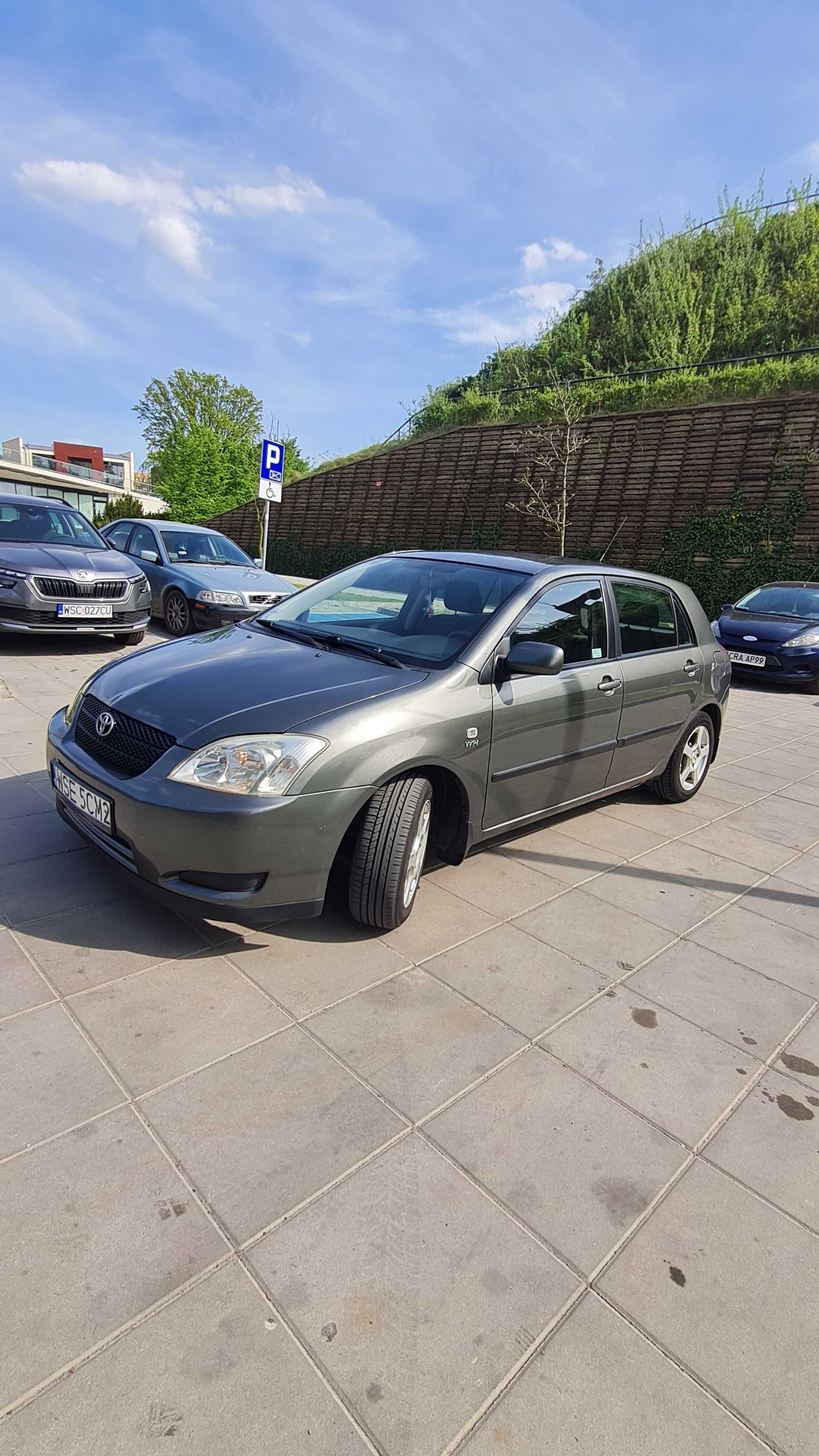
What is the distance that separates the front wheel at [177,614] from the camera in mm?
8914

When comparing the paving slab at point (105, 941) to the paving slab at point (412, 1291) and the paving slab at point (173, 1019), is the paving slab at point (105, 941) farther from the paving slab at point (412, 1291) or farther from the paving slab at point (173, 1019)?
the paving slab at point (412, 1291)

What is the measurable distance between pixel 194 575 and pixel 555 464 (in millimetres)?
13086

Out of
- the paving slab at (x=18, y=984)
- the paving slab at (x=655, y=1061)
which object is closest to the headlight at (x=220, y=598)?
the paving slab at (x=18, y=984)

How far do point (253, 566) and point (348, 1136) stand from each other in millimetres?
9069

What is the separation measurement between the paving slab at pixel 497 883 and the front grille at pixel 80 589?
17.6 ft

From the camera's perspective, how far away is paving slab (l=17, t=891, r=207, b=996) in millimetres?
2545

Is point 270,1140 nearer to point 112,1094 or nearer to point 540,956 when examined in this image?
point 112,1094

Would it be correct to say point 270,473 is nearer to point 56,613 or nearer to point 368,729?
point 56,613

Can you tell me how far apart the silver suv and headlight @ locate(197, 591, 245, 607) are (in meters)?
0.81

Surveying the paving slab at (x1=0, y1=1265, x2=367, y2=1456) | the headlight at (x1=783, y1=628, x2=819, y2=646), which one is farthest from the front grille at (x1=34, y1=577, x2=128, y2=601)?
the headlight at (x1=783, y1=628, x2=819, y2=646)

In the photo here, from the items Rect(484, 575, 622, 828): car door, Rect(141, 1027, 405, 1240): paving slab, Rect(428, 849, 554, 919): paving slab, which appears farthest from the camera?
Rect(428, 849, 554, 919): paving slab

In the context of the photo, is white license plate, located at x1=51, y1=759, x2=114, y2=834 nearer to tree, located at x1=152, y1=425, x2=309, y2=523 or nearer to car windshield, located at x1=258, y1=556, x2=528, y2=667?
car windshield, located at x1=258, y1=556, x2=528, y2=667

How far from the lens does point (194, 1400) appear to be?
4.41 feet

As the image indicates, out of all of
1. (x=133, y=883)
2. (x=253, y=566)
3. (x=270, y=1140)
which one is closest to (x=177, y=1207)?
(x=270, y=1140)
